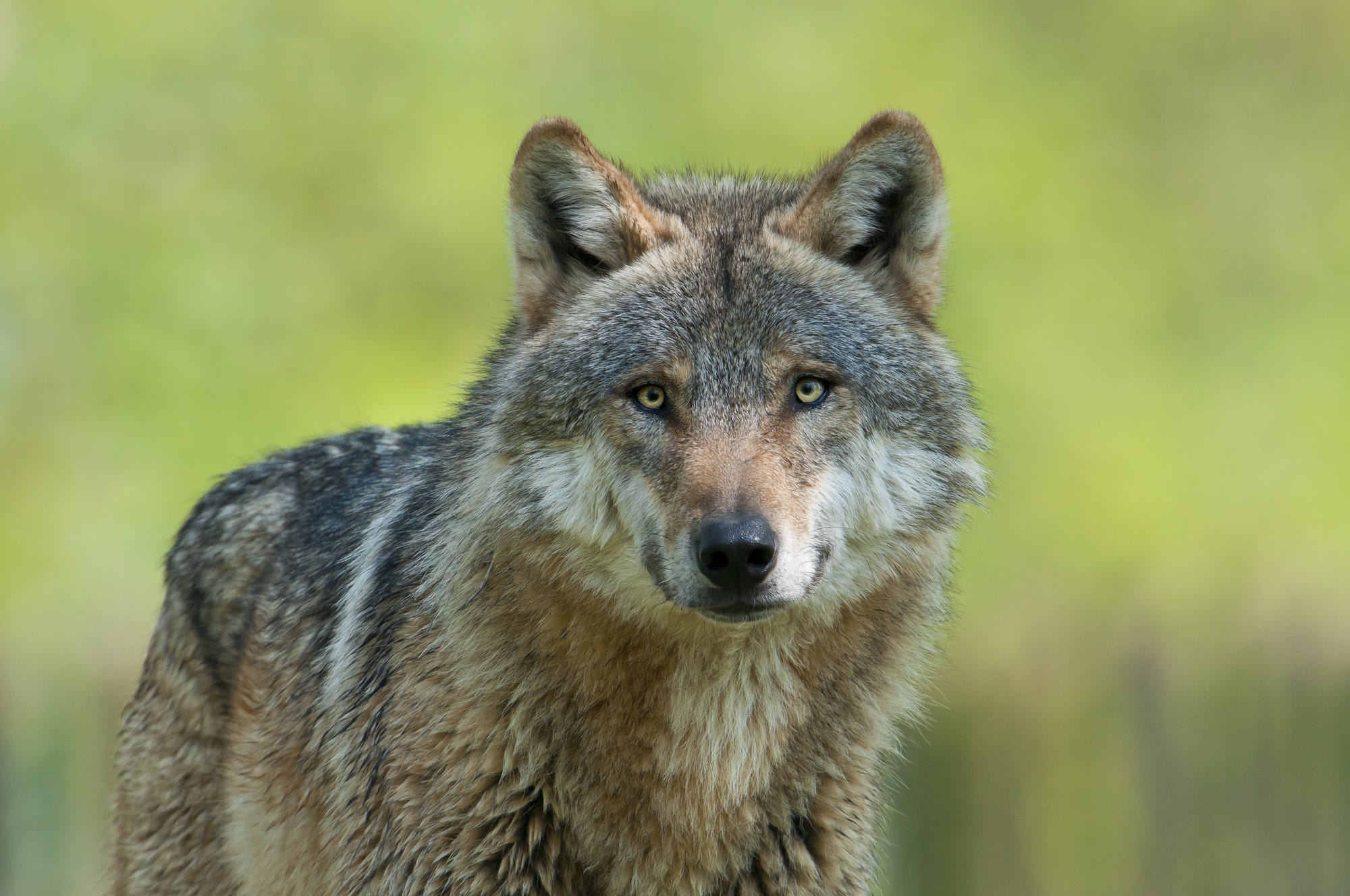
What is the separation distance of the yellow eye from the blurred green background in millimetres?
7092

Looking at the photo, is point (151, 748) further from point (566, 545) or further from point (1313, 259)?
point (1313, 259)

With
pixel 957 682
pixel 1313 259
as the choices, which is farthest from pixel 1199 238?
pixel 957 682

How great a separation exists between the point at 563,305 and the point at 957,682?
767 centimetres

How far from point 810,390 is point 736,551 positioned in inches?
27.9

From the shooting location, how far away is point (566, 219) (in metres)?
4.62

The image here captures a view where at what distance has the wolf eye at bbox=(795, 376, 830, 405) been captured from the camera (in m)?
4.22

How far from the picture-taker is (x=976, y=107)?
1429 centimetres

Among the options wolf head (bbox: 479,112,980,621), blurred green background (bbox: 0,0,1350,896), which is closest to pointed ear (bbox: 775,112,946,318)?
wolf head (bbox: 479,112,980,621)

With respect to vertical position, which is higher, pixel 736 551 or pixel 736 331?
pixel 736 331

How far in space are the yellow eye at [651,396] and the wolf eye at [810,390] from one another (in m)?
0.40

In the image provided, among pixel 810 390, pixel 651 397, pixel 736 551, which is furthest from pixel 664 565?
pixel 810 390

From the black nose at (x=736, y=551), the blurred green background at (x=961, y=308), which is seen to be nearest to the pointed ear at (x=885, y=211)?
the black nose at (x=736, y=551)

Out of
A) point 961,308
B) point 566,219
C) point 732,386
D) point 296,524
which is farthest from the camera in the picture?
point 961,308

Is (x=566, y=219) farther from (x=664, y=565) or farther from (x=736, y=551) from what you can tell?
(x=736, y=551)
